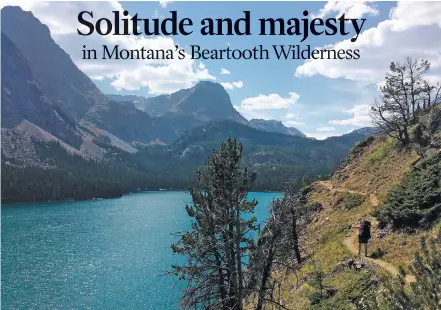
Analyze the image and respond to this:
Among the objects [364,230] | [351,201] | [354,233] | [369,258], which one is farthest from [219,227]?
[351,201]

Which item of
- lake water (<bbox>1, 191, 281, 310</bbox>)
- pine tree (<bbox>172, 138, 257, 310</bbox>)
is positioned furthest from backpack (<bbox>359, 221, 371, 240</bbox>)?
pine tree (<bbox>172, 138, 257, 310</bbox>)

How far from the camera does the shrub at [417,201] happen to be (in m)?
28.5

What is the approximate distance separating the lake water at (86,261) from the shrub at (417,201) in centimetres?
1147

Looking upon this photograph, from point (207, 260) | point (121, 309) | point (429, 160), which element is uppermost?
point (429, 160)

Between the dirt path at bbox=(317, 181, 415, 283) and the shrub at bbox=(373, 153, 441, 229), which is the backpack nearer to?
the dirt path at bbox=(317, 181, 415, 283)

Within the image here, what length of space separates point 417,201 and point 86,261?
7878cm

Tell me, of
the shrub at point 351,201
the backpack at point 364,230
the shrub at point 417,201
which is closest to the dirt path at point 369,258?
the shrub at point 351,201

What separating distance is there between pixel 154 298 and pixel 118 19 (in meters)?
49.9

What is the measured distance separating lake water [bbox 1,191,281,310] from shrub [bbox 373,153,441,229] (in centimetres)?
1147

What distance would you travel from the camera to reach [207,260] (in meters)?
23.7

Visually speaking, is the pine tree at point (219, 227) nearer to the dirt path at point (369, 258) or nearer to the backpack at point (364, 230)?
the dirt path at point (369, 258)

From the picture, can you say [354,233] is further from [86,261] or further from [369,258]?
[86,261]

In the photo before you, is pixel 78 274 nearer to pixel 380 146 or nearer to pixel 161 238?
pixel 161 238

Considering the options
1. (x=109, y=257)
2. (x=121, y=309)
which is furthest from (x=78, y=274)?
(x=121, y=309)
